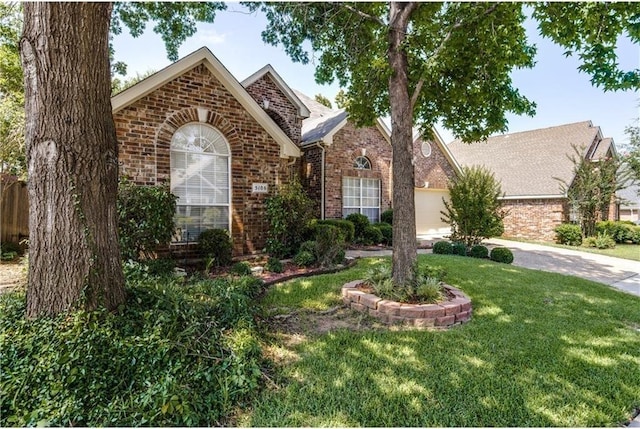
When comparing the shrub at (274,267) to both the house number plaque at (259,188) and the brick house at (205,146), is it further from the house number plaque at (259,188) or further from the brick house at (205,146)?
the house number plaque at (259,188)

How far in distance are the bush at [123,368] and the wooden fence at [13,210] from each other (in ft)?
24.8

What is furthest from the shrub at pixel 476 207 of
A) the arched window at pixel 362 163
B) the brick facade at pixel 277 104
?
the brick facade at pixel 277 104

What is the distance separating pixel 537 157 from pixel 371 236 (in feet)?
46.4

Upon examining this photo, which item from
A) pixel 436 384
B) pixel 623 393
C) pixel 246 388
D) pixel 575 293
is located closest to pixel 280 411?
pixel 246 388

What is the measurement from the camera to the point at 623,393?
9.63ft

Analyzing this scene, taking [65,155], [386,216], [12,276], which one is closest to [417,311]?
[65,155]

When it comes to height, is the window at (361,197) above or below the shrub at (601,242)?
above

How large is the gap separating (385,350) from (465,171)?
9.55m

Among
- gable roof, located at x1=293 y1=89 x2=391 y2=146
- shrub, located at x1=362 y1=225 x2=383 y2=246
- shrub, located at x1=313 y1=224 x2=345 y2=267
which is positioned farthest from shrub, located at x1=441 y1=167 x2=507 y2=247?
shrub, located at x1=313 y1=224 x2=345 y2=267

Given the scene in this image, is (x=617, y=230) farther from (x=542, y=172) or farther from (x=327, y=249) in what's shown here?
(x=327, y=249)

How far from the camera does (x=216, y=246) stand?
302 inches

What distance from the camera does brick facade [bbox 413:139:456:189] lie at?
16.6 meters

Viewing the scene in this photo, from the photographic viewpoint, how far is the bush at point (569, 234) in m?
16.0

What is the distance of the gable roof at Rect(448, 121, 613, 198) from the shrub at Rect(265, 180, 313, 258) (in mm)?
15269
